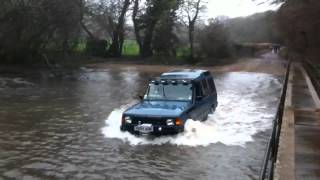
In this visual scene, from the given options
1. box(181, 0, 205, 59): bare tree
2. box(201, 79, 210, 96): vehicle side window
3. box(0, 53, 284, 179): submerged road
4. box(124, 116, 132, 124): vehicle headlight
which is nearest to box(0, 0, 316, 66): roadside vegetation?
box(181, 0, 205, 59): bare tree

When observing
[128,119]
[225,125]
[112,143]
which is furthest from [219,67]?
[128,119]

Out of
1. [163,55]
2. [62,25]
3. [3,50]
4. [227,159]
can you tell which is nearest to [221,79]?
[62,25]

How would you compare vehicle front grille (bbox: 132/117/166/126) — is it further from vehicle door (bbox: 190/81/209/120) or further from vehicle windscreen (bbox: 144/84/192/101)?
vehicle windscreen (bbox: 144/84/192/101)

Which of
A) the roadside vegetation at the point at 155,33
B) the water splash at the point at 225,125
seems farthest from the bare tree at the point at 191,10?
the water splash at the point at 225,125

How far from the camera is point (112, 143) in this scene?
1717 cm

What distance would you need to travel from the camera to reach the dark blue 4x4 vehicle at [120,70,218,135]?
54.1 ft

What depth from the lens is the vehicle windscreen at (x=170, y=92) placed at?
18531 millimetres

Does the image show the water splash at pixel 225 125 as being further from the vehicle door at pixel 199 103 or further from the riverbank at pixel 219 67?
the riverbank at pixel 219 67

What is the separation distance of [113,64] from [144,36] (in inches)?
406

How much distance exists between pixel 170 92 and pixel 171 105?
1.17 meters

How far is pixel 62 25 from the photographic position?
51.1 meters

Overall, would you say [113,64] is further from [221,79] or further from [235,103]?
[235,103]

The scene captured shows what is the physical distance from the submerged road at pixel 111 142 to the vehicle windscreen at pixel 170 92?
1.26 m

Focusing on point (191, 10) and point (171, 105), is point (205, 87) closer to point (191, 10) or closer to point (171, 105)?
point (171, 105)
